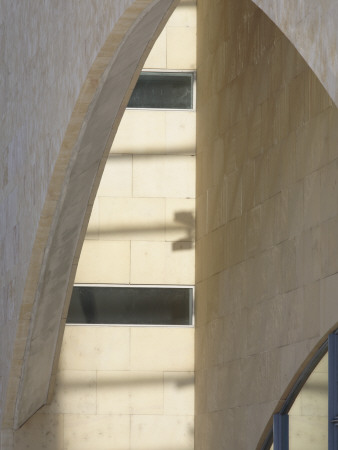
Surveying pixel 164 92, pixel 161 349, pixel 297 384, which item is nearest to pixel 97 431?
pixel 161 349

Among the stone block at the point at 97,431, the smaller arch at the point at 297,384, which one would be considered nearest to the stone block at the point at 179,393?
the stone block at the point at 97,431

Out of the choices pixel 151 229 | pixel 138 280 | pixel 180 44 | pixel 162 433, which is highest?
pixel 180 44

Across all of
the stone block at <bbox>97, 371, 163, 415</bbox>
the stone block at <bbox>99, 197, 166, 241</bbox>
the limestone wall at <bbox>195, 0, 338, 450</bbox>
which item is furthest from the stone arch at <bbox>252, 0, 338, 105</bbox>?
the stone block at <bbox>97, 371, 163, 415</bbox>

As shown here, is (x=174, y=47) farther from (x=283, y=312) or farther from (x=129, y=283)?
(x=283, y=312)

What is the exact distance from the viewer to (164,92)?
23.9m

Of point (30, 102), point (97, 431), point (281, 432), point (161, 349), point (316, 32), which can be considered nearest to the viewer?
point (316, 32)

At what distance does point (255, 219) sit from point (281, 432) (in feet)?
12.2

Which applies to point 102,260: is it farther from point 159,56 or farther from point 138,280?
point 159,56

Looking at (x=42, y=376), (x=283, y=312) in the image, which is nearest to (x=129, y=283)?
(x=42, y=376)

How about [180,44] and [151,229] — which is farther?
[180,44]

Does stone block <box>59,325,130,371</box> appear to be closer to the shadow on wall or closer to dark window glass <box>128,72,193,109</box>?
the shadow on wall

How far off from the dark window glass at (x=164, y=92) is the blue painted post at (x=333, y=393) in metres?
9.48

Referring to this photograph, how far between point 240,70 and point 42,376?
24.3 ft

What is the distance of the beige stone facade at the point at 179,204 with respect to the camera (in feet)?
52.8
